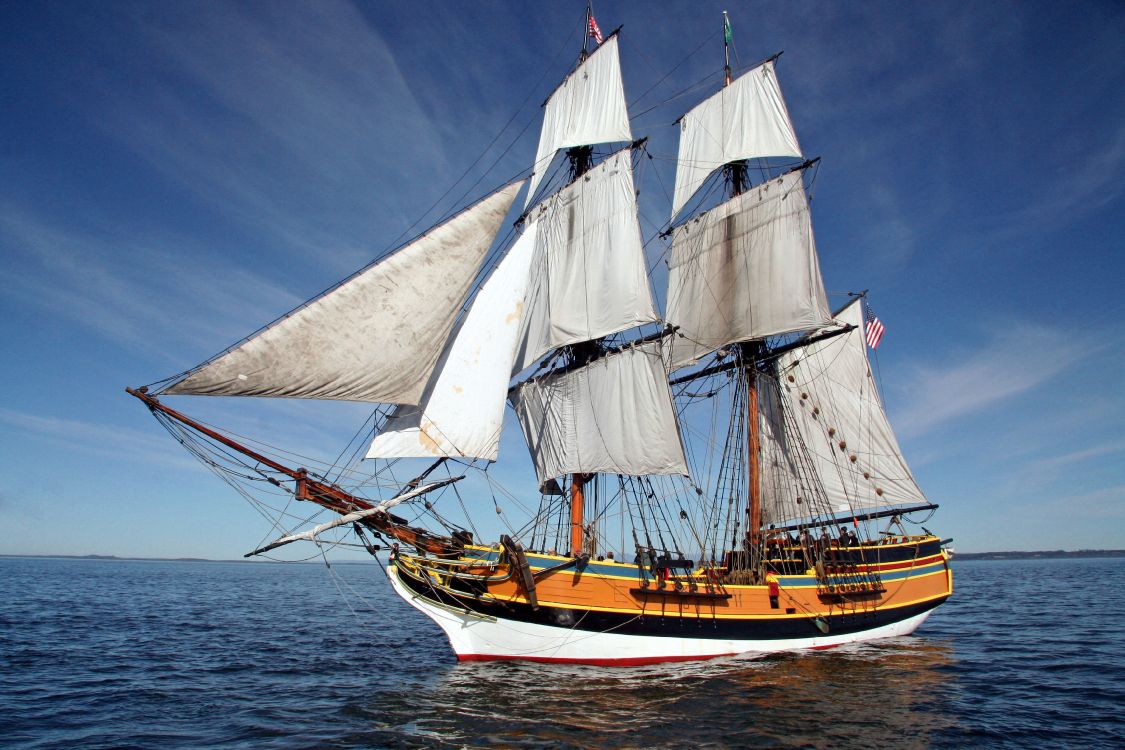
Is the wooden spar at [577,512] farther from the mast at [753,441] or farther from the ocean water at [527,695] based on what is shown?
the mast at [753,441]

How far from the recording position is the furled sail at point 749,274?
102 ft

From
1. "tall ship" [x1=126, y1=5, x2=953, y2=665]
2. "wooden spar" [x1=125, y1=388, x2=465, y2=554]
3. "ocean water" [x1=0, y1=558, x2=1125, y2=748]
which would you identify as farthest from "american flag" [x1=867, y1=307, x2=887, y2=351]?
"wooden spar" [x1=125, y1=388, x2=465, y2=554]

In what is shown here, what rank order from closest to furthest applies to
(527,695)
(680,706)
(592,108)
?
(680,706), (527,695), (592,108)

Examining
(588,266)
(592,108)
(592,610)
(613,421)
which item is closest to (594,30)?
(592,108)

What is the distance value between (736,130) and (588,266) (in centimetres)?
1581

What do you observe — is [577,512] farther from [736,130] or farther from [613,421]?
[736,130]

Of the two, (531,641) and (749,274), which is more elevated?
(749,274)

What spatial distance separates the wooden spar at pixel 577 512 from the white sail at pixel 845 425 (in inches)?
521

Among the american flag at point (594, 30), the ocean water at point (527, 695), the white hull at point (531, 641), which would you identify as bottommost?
the ocean water at point (527, 695)

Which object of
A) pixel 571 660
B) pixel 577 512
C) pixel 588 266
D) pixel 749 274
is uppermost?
pixel 749 274

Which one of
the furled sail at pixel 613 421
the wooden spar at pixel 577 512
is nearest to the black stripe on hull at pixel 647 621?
the wooden spar at pixel 577 512

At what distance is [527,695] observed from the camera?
595 inches

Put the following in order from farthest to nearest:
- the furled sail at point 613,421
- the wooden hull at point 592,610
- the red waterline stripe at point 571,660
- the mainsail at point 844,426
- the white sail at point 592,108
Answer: the mainsail at point 844,426 < the white sail at point 592,108 < the furled sail at point 613,421 < the red waterline stripe at point 571,660 < the wooden hull at point 592,610

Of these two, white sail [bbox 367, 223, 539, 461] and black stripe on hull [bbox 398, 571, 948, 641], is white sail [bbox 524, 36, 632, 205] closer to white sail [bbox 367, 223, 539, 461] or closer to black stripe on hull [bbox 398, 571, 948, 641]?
white sail [bbox 367, 223, 539, 461]
